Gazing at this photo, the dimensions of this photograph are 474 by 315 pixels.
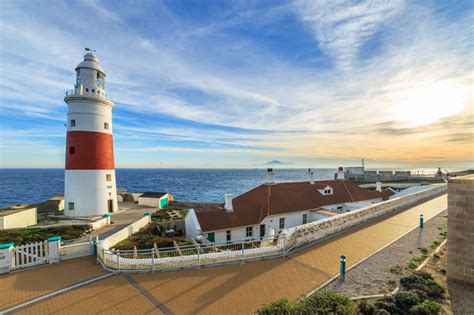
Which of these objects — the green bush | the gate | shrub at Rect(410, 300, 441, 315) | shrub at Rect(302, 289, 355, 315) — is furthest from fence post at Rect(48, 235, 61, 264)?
shrub at Rect(410, 300, 441, 315)

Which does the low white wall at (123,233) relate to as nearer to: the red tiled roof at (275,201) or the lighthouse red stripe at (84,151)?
the red tiled roof at (275,201)

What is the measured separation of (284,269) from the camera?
9289mm

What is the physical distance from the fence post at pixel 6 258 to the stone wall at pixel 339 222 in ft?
39.5

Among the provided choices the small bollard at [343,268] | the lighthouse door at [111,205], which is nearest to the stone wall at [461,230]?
the small bollard at [343,268]

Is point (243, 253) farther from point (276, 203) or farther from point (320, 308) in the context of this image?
point (276, 203)

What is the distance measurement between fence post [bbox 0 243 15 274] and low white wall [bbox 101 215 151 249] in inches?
133

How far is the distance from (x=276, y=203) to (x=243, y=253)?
1008 centimetres

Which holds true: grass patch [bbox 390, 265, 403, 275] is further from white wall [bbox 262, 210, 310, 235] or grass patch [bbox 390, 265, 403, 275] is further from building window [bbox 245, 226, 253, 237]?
building window [bbox 245, 226, 253, 237]

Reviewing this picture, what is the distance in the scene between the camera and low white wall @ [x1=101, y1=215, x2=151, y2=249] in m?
12.7

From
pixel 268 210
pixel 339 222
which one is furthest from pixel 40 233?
pixel 339 222

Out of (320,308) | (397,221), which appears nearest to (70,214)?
(320,308)

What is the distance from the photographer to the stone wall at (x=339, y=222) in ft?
38.6

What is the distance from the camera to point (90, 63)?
868 inches

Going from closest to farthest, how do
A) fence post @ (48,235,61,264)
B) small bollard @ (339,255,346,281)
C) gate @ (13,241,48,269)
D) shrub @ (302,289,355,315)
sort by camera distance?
shrub @ (302,289,355,315)
small bollard @ (339,255,346,281)
gate @ (13,241,48,269)
fence post @ (48,235,61,264)
